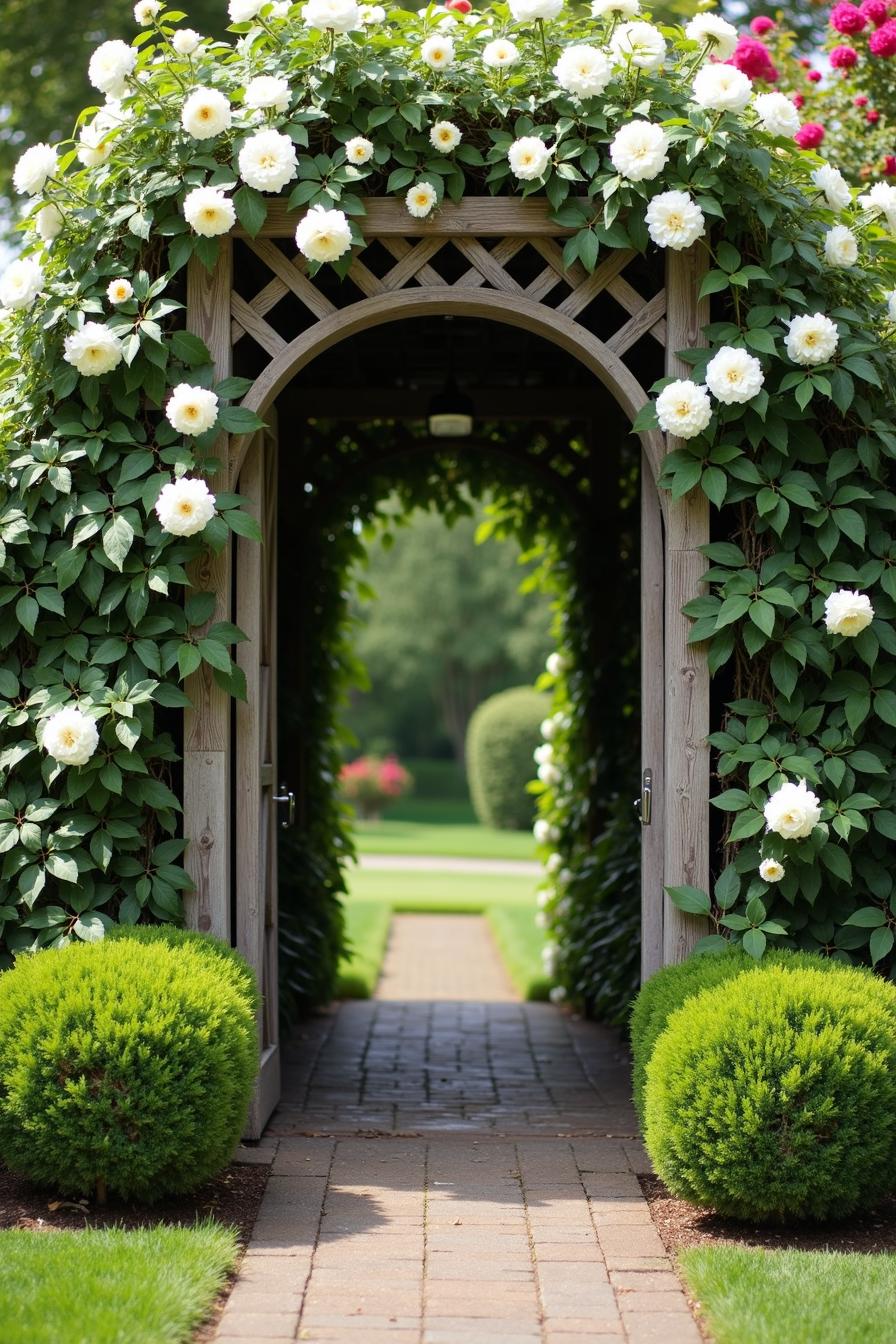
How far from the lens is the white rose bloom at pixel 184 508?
428 cm

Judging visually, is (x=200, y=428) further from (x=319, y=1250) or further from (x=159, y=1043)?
(x=319, y=1250)

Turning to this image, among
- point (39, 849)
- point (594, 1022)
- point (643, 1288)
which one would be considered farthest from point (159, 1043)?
point (594, 1022)

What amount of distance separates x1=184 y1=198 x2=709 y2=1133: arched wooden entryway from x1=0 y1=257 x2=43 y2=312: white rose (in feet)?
1.58

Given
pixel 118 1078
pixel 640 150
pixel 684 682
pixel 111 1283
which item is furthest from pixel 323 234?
pixel 111 1283

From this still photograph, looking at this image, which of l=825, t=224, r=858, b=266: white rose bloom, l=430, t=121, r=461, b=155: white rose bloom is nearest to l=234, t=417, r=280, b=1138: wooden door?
l=430, t=121, r=461, b=155: white rose bloom

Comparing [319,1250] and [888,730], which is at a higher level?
[888,730]

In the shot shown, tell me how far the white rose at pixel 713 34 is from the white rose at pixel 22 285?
2180 millimetres

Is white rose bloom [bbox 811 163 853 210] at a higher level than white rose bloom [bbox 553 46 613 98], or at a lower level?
lower

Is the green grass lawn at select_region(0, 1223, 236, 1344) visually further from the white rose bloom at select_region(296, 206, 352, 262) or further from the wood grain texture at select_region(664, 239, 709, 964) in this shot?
the white rose bloom at select_region(296, 206, 352, 262)

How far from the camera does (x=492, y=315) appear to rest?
468 centimetres

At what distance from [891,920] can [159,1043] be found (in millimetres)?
2268

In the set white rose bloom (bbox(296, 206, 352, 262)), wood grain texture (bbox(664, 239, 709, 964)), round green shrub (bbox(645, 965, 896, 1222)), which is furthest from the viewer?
wood grain texture (bbox(664, 239, 709, 964))

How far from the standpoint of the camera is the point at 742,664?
180 inches

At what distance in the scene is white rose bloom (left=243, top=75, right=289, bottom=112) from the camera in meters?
4.27
